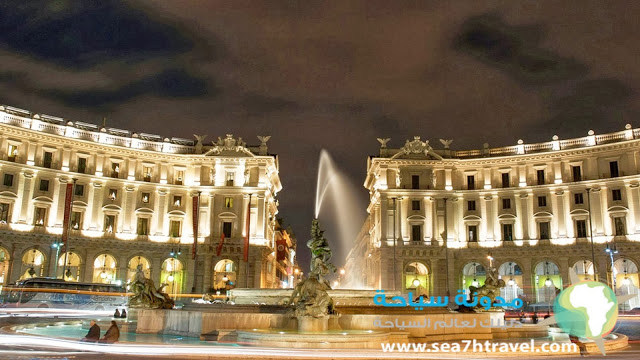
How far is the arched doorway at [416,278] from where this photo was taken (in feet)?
222

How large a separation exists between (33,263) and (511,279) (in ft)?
168

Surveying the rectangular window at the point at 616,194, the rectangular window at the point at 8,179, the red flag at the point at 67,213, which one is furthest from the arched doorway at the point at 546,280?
the rectangular window at the point at 8,179

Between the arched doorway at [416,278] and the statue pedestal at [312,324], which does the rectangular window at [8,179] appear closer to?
the arched doorway at [416,278]

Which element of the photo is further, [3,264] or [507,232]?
[507,232]

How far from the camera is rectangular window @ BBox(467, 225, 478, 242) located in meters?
67.9

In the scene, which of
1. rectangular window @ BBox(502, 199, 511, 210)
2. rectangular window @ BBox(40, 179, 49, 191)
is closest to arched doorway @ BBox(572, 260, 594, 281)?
rectangular window @ BBox(502, 199, 511, 210)

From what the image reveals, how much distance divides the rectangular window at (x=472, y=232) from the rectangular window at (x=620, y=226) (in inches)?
571

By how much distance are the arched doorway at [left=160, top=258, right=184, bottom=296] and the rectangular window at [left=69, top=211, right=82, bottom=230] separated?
9.92 metres

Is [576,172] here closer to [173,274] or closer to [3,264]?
[173,274]

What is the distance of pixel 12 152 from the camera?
194ft

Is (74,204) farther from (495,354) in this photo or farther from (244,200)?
(495,354)

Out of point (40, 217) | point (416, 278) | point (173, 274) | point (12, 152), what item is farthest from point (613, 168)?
point (12, 152)

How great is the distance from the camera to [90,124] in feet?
218

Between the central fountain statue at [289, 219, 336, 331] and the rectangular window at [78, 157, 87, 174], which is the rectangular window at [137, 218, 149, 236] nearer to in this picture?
the rectangular window at [78, 157, 87, 174]
